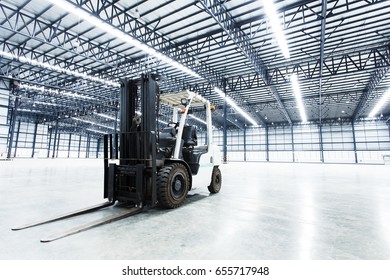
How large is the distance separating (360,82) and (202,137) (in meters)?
31.3

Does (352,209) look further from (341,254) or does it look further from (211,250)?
(211,250)

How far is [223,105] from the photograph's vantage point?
43.8 feet

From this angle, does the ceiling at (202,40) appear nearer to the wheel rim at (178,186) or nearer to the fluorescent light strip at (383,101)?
the fluorescent light strip at (383,101)

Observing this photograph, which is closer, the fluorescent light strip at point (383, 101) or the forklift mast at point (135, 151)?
the forklift mast at point (135, 151)

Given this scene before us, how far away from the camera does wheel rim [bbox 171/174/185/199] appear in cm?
423

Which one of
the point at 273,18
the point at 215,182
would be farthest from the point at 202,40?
the point at 215,182

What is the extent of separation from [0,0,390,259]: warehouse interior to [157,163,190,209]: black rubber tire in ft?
0.73

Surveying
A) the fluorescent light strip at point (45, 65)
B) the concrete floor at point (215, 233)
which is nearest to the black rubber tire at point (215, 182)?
the concrete floor at point (215, 233)

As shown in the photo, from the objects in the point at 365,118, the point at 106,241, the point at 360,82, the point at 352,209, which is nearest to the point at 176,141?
the point at 106,241

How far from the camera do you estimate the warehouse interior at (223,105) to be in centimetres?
259

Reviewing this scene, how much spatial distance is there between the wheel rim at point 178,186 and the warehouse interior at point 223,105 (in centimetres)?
35

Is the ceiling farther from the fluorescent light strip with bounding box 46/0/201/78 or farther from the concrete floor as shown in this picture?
the concrete floor

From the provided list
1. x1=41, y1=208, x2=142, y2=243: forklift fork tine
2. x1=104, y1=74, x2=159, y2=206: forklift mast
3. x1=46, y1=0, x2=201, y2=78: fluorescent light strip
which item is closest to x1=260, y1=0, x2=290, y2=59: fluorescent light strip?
x1=46, y1=0, x2=201, y2=78: fluorescent light strip

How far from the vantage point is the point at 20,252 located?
221 cm
